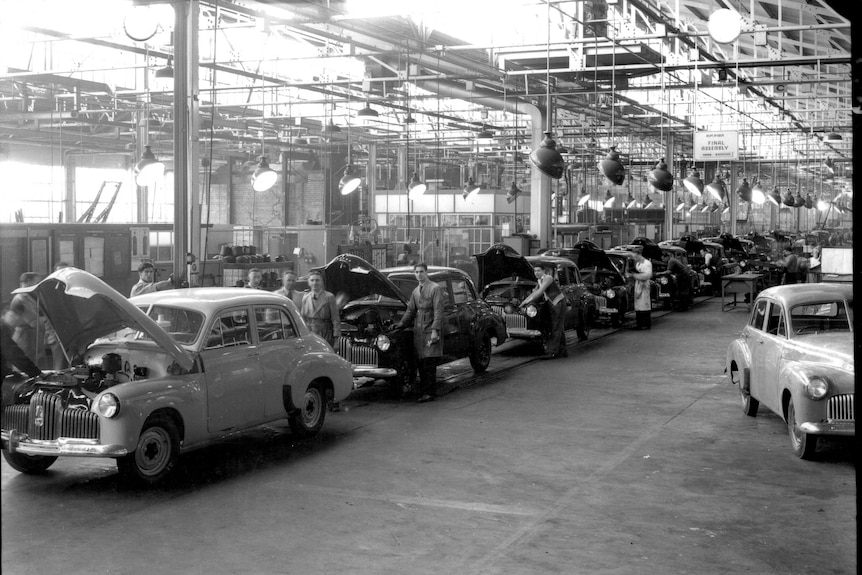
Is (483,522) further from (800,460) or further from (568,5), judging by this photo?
(568,5)

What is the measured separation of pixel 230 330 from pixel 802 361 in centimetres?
582

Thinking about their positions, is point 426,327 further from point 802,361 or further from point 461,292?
point 802,361

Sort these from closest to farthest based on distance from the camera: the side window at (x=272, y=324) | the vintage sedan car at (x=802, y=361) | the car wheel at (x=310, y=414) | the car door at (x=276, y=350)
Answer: the vintage sedan car at (x=802, y=361), the car door at (x=276, y=350), the side window at (x=272, y=324), the car wheel at (x=310, y=414)

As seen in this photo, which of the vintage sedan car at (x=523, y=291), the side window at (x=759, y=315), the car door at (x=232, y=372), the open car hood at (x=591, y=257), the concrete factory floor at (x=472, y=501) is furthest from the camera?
the open car hood at (x=591, y=257)

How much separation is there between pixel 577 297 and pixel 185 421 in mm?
12205

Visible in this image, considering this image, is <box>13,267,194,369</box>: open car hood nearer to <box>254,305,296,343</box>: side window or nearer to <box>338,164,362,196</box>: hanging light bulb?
<box>254,305,296,343</box>: side window

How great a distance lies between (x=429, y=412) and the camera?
39.7ft

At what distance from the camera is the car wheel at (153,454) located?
320 inches

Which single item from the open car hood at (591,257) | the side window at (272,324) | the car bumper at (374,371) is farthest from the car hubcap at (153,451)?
the open car hood at (591,257)

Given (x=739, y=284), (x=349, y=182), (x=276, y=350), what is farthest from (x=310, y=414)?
(x=739, y=284)

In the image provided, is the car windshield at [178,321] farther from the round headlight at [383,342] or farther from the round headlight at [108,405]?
the round headlight at [383,342]

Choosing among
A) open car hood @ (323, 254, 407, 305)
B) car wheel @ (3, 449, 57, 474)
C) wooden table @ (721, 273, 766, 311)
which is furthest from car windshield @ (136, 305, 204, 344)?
wooden table @ (721, 273, 766, 311)

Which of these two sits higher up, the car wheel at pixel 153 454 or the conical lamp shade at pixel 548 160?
the conical lamp shade at pixel 548 160

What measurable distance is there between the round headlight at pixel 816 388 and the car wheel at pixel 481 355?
6.66 metres
